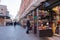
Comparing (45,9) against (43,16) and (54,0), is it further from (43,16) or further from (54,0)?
(54,0)

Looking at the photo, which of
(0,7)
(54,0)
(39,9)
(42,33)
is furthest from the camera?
(0,7)

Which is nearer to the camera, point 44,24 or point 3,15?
point 44,24

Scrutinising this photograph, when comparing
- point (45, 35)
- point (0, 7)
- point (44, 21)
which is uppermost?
point (0, 7)

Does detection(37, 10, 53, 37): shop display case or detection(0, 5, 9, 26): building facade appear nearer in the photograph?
detection(37, 10, 53, 37): shop display case

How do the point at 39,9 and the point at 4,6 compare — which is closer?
the point at 39,9

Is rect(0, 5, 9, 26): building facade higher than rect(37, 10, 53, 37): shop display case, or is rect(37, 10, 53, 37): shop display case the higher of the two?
rect(0, 5, 9, 26): building facade

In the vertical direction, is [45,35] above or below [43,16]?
below

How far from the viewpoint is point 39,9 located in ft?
50.3

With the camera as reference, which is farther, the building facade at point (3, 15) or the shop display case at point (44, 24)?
the building facade at point (3, 15)

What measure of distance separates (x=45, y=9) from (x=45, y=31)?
1.92m

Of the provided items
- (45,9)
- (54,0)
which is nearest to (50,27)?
(45,9)

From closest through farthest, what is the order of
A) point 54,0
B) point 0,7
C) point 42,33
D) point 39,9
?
point 54,0 → point 42,33 → point 39,9 → point 0,7

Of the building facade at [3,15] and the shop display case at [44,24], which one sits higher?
the building facade at [3,15]

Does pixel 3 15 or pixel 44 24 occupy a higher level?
pixel 3 15
